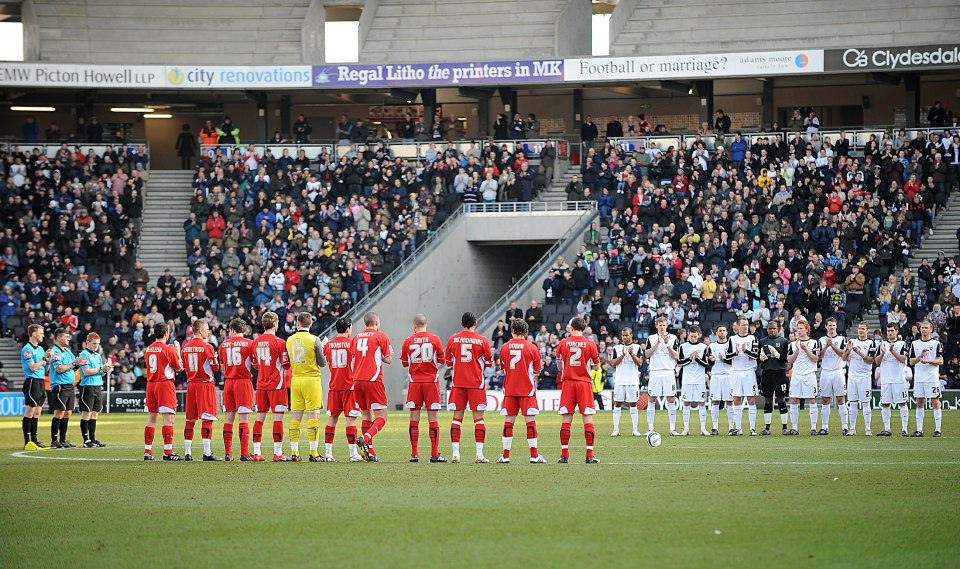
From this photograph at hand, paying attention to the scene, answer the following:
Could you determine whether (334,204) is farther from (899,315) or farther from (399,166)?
(899,315)

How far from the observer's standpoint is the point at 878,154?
42312mm

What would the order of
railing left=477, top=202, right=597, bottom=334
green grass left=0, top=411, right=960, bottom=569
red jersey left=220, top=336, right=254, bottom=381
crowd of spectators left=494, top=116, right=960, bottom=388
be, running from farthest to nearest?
railing left=477, top=202, right=597, bottom=334
crowd of spectators left=494, top=116, right=960, bottom=388
red jersey left=220, top=336, right=254, bottom=381
green grass left=0, top=411, right=960, bottom=569

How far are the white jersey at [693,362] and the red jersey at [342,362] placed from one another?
8627 millimetres

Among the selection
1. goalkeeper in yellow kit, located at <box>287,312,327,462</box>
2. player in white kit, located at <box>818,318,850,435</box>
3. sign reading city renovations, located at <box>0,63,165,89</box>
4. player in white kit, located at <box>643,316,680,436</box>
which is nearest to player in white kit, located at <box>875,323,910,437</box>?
player in white kit, located at <box>818,318,850,435</box>

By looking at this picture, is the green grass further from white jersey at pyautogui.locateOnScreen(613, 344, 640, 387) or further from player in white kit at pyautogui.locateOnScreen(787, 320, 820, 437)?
white jersey at pyautogui.locateOnScreen(613, 344, 640, 387)

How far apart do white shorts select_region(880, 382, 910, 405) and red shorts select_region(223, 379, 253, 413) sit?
12.5 metres

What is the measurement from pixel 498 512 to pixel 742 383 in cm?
1403

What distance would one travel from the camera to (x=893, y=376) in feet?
86.9

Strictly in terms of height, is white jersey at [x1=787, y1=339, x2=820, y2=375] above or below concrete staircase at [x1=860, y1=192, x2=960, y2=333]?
below

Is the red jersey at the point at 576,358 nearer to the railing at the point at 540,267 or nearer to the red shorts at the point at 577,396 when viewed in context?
the red shorts at the point at 577,396

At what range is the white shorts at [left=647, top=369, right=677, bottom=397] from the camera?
2724 cm

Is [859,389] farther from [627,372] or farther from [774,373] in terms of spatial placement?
[627,372]

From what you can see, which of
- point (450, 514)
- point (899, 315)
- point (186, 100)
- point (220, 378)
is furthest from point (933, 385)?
point (186, 100)

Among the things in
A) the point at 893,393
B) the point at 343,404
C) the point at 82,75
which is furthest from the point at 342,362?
the point at 82,75
